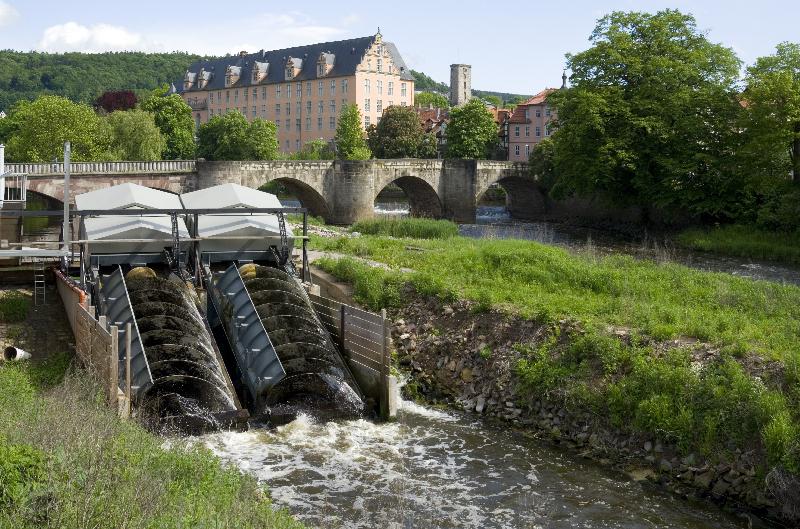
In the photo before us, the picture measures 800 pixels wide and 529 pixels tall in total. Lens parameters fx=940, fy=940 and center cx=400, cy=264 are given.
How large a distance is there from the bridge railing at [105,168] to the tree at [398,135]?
46.0 meters

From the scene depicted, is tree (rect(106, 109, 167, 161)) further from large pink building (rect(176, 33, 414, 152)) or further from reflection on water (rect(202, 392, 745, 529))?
reflection on water (rect(202, 392, 745, 529))

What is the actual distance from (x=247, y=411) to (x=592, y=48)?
44.7 metres

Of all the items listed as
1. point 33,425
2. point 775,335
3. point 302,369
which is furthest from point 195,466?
point 775,335

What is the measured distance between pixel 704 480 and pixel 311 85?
371ft

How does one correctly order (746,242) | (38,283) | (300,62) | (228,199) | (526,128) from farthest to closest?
(300,62) → (526,128) → (746,242) → (228,199) → (38,283)

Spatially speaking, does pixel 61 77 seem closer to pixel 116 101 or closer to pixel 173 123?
pixel 116 101

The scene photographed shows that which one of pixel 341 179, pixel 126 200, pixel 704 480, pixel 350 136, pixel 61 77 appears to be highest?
pixel 61 77

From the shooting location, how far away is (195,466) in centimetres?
1426

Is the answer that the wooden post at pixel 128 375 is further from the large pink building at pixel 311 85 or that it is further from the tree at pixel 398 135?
the large pink building at pixel 311 85

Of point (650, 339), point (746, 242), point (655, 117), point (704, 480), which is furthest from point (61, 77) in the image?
point (704, 480)

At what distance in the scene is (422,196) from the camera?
7662 cm

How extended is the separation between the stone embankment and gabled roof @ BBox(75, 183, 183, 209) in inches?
316

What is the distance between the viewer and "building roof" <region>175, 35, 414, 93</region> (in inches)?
4806

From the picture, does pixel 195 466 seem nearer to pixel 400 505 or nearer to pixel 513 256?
pixel 400 505
